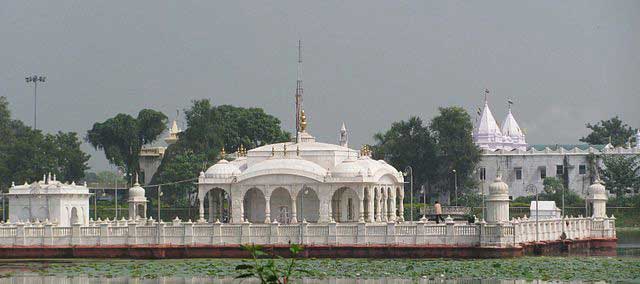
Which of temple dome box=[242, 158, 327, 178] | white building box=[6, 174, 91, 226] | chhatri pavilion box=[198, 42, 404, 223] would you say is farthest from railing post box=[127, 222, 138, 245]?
temple dome box=[242, 158, 327, 178]

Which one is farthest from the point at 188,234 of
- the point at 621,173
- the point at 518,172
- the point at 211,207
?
the point at 518,172

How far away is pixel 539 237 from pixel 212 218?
15.9 meters

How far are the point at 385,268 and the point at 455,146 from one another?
5586cm

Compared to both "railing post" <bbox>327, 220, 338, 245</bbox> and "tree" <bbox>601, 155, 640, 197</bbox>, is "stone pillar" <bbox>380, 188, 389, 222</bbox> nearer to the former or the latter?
"railing post" <bbox>327, 220, 338, 245</bbox>

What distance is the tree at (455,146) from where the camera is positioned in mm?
105188

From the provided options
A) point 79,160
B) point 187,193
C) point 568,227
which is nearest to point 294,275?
point 568,227

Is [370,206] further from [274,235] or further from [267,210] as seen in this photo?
[274,235]

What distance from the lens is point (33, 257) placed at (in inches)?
2265

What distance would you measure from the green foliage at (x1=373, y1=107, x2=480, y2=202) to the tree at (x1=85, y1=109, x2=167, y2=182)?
621 inches

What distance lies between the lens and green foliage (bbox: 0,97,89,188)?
100m

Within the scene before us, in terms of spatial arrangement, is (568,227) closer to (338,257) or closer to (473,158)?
(338,257)

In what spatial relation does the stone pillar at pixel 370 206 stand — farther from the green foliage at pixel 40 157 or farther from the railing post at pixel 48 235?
the green foliage at pixel 40 157

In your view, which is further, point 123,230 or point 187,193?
point 187,193

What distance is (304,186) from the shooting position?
210 feet
